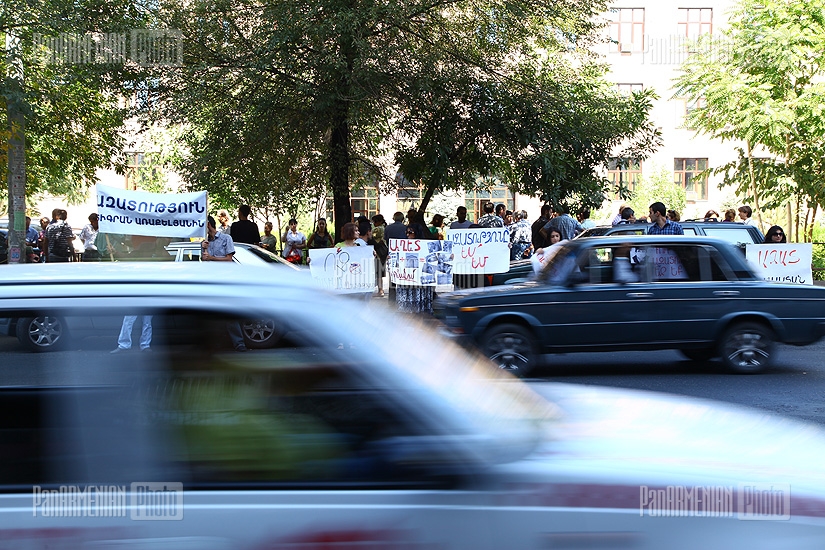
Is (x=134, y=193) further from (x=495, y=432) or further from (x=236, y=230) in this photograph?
(x=495, y=432)

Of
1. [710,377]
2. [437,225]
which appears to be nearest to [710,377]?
[710,377]

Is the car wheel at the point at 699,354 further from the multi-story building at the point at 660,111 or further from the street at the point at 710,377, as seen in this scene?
the multi-story building at the point at 660,111

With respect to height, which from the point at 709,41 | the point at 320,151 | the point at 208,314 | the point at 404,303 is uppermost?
the point at 709,41

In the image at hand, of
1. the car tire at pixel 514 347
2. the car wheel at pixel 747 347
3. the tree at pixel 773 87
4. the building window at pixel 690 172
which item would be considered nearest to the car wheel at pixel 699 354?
the car wheel at pixel 747 347

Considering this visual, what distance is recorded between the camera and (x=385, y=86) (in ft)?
54.7

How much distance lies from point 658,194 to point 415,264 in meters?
35.5

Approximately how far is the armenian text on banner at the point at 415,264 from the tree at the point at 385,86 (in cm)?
398

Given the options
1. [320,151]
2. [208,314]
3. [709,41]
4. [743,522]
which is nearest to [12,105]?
[320,151]

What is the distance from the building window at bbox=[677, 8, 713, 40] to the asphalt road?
40657 mm

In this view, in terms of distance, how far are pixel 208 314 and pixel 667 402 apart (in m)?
1.93

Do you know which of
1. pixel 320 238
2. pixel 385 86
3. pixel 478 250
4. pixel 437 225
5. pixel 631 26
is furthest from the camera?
pixel 631 26

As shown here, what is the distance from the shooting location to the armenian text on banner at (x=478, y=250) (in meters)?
13.3

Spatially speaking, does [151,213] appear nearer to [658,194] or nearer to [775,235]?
[775,235]

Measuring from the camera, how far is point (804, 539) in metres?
2.52
